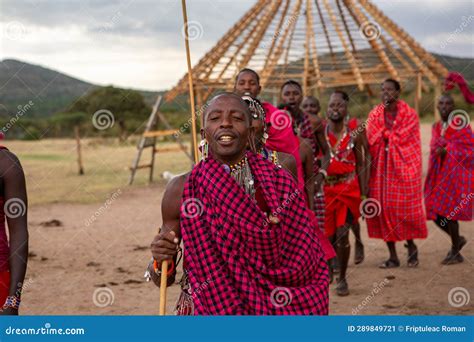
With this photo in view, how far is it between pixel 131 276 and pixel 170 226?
13.5ft

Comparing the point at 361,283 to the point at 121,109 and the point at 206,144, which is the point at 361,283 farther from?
the point at 121,109

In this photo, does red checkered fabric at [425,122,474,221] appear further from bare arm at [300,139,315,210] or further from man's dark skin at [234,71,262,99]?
man's dark skin at [234,71,262,99]

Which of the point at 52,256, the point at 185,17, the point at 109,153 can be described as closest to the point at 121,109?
the point at 109,153

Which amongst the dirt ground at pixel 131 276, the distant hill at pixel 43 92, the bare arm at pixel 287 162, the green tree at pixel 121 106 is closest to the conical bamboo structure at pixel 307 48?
the dirt ground at pixel 131 276

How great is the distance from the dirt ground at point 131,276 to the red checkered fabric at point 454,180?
55 centimetres

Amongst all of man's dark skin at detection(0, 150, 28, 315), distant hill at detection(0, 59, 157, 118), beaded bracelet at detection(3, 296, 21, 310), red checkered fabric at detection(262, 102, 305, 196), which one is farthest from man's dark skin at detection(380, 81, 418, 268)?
distant hill at detection(0, 59, 157, 118)

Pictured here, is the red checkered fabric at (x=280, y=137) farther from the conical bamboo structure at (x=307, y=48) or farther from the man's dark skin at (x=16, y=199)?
the conical bamboo structure at (x=307, y=48)

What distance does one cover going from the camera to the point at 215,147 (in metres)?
2.74

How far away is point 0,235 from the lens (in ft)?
9.58

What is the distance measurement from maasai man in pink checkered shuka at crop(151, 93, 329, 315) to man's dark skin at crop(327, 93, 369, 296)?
3167 mm

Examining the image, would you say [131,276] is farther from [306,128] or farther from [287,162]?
[287,162]

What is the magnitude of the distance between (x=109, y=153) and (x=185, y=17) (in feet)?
69.2

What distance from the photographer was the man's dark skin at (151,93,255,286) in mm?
2719

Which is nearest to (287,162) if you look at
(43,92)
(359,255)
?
(359,255)
